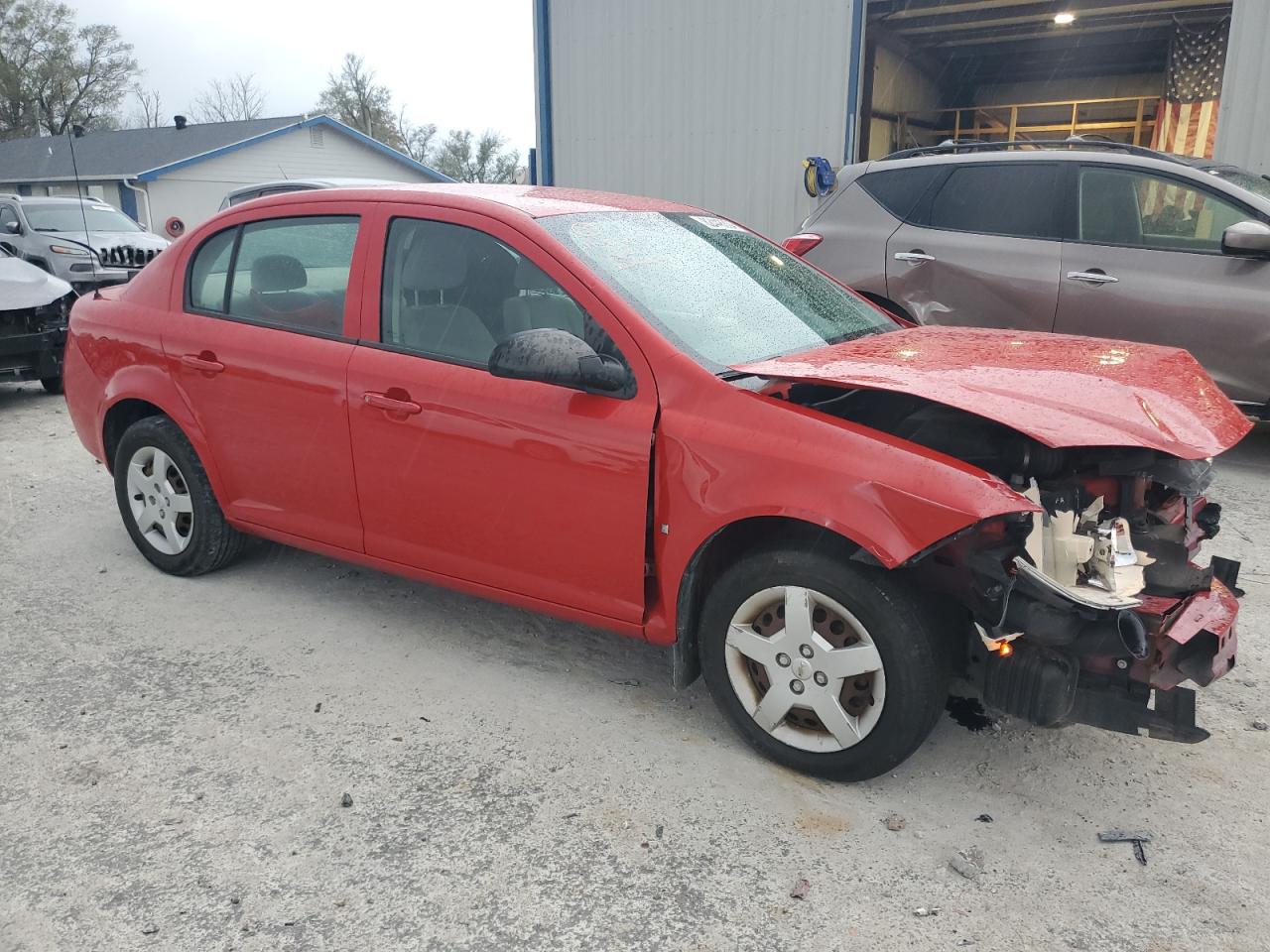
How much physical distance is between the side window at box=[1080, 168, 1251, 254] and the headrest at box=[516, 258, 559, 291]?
4304mm

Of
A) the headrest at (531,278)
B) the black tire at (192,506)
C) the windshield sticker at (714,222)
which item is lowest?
the black tire at (192,506)

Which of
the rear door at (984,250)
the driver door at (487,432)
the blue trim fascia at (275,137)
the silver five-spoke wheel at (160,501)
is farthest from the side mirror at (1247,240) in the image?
the blue trim fascia at (275,137)

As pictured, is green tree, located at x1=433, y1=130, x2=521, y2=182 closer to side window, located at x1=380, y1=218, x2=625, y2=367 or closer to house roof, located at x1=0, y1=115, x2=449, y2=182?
house roof, located at x1=0, y1=115, x2=449, y2=182

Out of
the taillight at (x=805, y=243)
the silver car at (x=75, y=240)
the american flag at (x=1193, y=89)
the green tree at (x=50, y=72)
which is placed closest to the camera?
the taillight at (x=805, y=243)

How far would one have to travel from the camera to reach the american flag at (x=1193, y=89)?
1145cm

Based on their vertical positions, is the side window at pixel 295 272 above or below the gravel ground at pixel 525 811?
above

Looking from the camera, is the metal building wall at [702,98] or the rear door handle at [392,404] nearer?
the rear door handle at [392,404]

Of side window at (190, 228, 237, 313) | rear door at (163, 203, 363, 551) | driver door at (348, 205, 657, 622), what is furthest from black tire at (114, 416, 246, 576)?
driver door at (348, 205, 657, 622)

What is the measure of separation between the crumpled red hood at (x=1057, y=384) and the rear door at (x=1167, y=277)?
8.99 feet

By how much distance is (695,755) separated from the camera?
121 inches

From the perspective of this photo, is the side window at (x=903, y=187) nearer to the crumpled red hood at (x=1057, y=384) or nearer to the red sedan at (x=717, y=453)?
the red sedan at (x=717, y=453)

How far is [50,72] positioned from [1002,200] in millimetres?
54719

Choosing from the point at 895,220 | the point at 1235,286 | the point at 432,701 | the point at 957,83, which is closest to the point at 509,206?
the point at 432,701

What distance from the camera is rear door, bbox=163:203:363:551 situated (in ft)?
12.1
